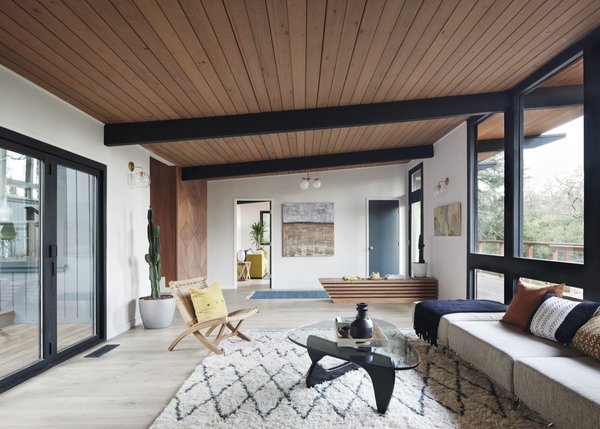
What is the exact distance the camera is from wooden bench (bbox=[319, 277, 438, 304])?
6395mm

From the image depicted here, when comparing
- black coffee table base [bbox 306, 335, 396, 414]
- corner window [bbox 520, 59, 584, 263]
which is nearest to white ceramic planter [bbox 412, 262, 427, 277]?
corner window [bbox 520, 59, 584, 263]

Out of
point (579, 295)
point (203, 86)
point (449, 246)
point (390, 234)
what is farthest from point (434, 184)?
point (203, 86)

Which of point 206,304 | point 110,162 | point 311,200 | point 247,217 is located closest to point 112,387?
point 206,304

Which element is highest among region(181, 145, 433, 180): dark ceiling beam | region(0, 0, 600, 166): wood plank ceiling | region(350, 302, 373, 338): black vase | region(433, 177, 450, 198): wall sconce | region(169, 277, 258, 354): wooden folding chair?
region(0, 0, 600, 166): wood plank ceiling

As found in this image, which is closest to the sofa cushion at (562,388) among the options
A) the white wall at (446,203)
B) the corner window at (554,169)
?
the corner window at (554,169)

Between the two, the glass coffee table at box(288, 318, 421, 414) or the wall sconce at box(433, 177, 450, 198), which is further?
the wall sconce at box(433, 177, 450, 198)

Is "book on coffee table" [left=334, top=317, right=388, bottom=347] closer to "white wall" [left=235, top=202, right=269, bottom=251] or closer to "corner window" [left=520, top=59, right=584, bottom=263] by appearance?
"corner window" [left=520, top=59, right=584, bottom=263]

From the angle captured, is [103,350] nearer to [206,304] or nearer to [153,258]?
[206,304]

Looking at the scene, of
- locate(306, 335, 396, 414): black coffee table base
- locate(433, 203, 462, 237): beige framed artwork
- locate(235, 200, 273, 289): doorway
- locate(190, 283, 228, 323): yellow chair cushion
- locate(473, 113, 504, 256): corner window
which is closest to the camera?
locate(306, 335, 396, 414): black coffee table base

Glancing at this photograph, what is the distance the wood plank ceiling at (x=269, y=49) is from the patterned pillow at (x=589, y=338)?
212cm

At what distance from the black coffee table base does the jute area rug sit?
0.07 m

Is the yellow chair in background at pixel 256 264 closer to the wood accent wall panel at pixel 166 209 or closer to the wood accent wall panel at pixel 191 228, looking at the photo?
the wood accent wall panel at pixel 191 228

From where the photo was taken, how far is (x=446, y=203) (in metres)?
5.92

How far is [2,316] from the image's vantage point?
2857 mm
